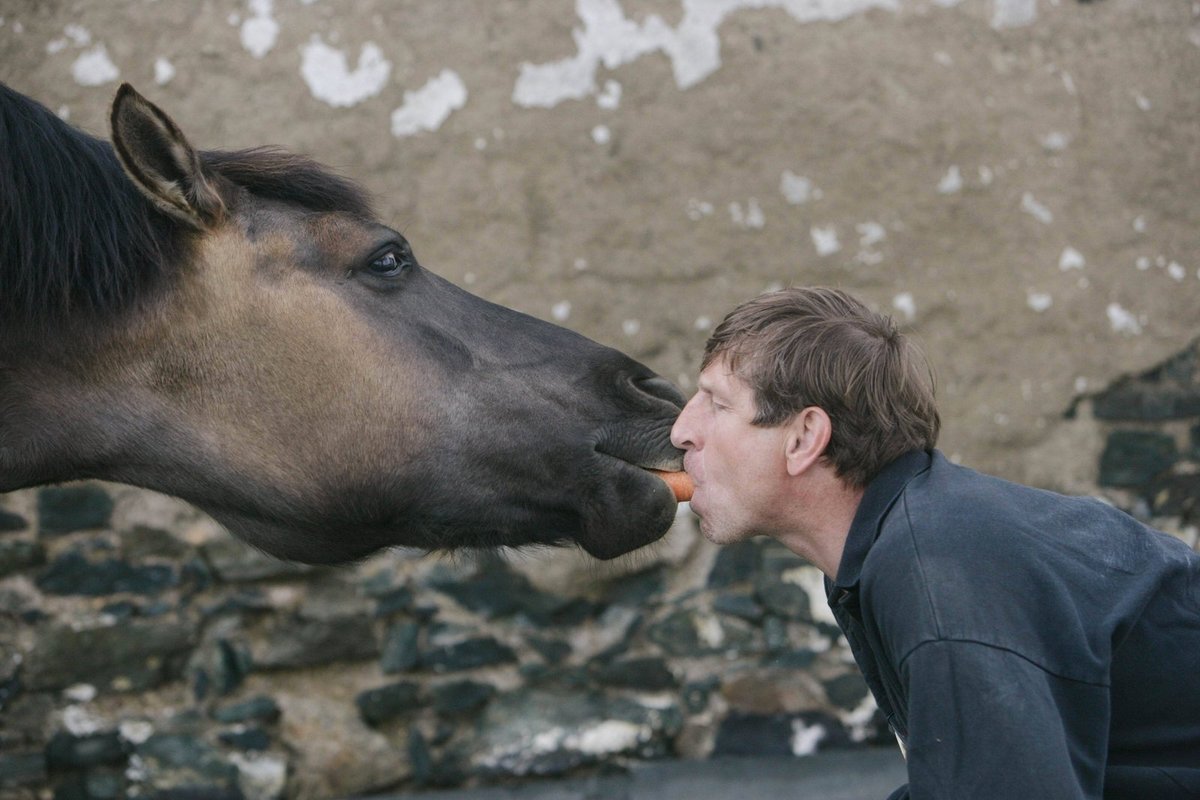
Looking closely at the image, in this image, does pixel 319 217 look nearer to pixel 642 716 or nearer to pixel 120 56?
pixel 120 56

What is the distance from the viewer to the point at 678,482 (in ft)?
7.06

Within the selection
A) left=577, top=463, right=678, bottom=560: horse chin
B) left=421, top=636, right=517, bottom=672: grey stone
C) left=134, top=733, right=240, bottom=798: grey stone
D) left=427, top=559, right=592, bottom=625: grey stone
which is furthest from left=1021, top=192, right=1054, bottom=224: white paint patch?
left=134, top=733, right=240, bottom=798: grey stone

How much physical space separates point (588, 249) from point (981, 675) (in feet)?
8.95

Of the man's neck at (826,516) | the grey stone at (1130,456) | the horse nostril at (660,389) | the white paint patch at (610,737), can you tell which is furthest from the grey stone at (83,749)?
the grey stone at (1130,456)

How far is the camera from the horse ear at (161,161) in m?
1.92

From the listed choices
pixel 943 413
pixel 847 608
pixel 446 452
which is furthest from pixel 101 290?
pixel 943 413

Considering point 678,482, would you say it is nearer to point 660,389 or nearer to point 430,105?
point 660,389

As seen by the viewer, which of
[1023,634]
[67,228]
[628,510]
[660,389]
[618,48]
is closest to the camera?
[1023,634]

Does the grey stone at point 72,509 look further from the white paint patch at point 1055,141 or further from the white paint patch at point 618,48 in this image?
the white paint patch at point 1055,141

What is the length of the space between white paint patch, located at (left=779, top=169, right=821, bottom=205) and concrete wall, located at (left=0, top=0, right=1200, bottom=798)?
15 millimetres

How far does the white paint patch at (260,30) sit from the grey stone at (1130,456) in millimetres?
3169

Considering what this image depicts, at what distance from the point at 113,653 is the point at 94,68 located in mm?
1852

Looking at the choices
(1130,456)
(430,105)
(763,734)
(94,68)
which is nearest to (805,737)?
(763,734)

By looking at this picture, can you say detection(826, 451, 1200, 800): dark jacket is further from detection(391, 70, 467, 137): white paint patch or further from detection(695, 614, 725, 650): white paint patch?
detection(391, 70, 467, 137): white paint patch
